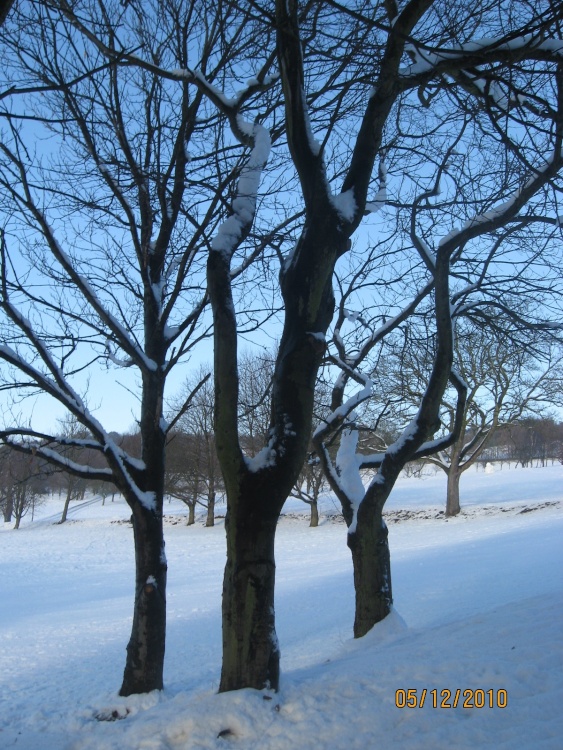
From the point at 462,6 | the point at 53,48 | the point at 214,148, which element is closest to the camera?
the point at 462,6

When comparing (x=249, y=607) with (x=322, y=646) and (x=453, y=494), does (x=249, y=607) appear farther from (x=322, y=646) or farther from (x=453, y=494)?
(x=453, y=494)

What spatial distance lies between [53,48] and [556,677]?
266 inches

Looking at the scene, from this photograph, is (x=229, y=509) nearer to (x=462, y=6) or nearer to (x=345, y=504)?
(x=345, y=504)

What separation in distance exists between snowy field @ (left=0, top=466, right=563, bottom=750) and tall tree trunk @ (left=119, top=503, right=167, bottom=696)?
0.19 metres

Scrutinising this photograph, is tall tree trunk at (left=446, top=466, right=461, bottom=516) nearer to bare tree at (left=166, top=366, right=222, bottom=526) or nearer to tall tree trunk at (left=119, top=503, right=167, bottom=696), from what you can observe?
bare tree at (left=166, top=366, right=222, bottom=526)

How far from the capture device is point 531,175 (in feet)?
17.2

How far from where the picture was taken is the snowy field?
3.08m

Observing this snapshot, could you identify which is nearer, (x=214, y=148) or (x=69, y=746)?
(x=69, y=746)

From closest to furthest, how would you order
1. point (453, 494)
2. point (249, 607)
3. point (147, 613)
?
1. point (249, 607)
2. point (147, 613)
3. point (453, 494)

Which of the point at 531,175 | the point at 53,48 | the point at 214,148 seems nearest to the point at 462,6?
the point at 531,175

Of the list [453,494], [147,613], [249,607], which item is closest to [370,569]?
[147,613]

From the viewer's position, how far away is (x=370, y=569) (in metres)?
6.41

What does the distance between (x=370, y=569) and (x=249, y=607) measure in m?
3.03

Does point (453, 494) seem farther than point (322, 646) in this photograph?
Yes
